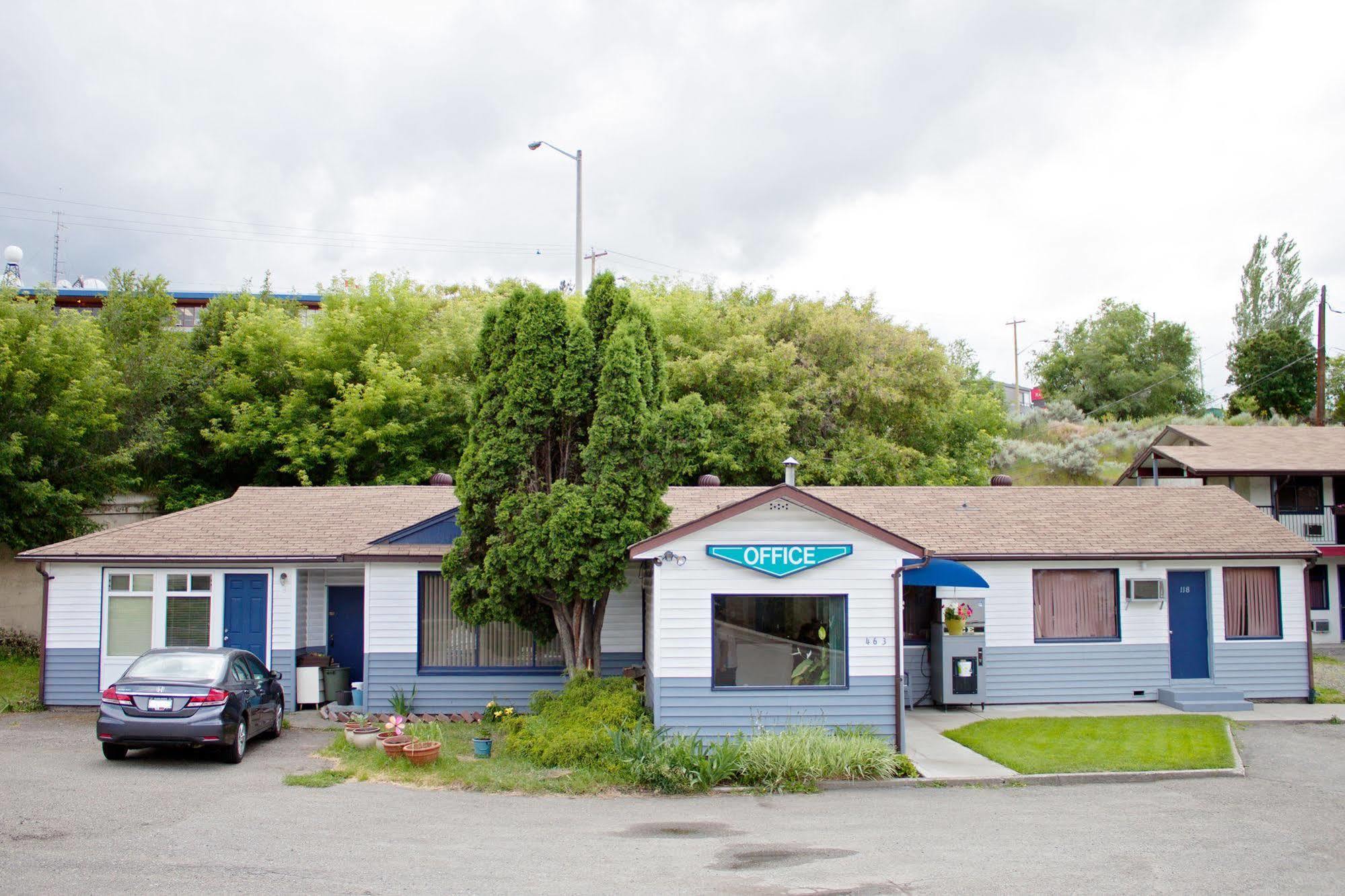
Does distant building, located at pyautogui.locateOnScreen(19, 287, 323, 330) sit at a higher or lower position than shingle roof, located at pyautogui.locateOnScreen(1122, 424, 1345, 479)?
higher

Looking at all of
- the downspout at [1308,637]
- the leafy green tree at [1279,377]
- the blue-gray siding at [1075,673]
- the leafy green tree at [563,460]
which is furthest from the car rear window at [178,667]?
the leafy green tree at [1279,377]

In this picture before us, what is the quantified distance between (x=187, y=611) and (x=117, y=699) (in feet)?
17.1

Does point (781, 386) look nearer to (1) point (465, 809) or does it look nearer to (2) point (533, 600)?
(2) point (533, 600)

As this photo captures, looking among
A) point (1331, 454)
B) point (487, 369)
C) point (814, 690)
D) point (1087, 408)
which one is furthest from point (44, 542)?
point (1087, 408)

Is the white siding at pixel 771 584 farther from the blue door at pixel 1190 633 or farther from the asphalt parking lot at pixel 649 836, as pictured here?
the blue door at pixel 1190 633

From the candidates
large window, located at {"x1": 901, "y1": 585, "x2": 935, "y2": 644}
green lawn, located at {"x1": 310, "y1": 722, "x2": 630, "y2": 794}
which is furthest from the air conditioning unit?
green lawn, located at {"x1": 310, "y1": 722, "x2": 630, "y2": 794}

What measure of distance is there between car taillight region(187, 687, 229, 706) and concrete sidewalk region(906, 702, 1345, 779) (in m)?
8.94

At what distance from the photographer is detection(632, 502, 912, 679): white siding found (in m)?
13.1

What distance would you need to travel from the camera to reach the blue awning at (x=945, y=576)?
51.6 feet

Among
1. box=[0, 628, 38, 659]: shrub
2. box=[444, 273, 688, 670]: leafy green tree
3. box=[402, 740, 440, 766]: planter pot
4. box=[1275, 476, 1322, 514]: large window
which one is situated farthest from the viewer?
box=[1275, 476, 1322, 514]: large window

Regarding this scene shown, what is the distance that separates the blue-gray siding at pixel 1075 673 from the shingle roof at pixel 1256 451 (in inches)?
494

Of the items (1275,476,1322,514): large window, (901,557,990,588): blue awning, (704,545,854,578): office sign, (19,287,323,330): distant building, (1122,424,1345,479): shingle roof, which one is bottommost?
(901,557,990,588): blue awning

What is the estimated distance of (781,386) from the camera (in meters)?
27.6

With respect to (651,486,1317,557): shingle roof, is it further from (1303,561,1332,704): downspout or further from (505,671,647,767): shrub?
(505,671,647,767): shrub
